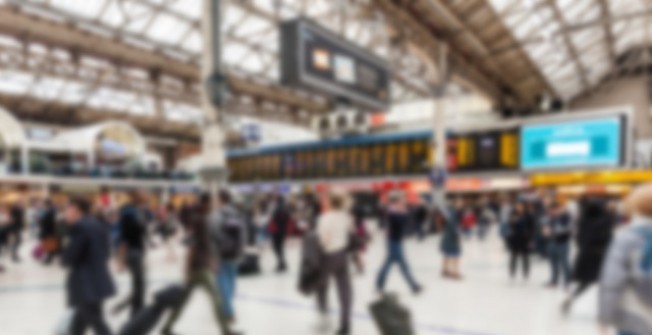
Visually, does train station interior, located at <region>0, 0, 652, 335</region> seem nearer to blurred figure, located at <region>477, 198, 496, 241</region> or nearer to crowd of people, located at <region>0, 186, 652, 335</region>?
crowd of people, located at <region>0, 186, 652, 335</region>

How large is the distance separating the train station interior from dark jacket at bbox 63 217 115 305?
0.01 metres

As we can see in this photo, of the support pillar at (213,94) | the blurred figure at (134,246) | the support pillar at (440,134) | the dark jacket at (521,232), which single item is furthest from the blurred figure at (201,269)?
the support pillar at (440,134)

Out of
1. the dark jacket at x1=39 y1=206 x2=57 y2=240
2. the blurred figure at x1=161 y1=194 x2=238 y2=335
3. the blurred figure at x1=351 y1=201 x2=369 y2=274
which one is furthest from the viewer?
the dark jacket at x1=39 y1=206 x2=57 y2=240

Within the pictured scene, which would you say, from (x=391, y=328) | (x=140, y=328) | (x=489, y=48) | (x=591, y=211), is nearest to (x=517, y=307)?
(x=591, y=211)

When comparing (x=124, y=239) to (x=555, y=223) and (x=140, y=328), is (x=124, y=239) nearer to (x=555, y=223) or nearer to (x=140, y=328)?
(x=140, y=328)

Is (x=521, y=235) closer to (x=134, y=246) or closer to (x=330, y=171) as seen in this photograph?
(x=134, y=246)

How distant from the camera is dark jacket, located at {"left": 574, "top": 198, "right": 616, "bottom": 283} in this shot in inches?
211

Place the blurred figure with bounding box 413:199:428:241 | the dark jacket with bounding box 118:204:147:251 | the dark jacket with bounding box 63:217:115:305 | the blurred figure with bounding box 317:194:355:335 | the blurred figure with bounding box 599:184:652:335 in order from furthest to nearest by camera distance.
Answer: the blurred figure with bounding box 413:199:428:241, the dark jacket with bounding box 118:204:147:251, the blurred figure with bounding box 317:194:355:335, the dark jacket with bounding box 63:217:115:305, the blurred figure with bounding box 599:184:652:335

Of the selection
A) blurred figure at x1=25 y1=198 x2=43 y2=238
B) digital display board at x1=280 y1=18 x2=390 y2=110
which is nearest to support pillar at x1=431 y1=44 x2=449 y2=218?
digital display board at x1=280 y1=18 x2=390 y2=110

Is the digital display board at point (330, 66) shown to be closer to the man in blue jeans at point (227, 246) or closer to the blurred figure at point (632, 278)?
the man in blue jeans at point (227, 246)

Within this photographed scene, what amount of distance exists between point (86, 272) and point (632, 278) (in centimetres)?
345

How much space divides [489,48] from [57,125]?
1019 inches

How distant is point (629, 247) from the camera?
2.25 meters

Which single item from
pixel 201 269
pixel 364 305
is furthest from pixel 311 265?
pixel 364 305
